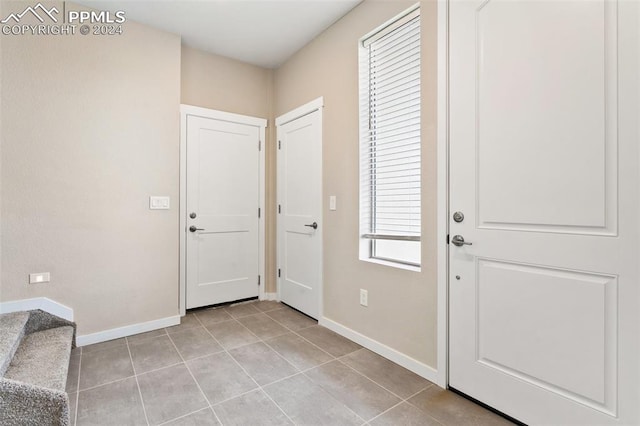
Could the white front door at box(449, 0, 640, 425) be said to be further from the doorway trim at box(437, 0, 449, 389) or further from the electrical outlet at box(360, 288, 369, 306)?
the electrical outlet at box(360, 288, 369, 306)

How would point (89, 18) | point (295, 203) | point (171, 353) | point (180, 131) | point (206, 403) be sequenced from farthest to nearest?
point (295, 203) → point (180, 131) → point (89, 18) → point (171, 353) → point (206, 403)

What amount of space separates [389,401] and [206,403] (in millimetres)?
1035

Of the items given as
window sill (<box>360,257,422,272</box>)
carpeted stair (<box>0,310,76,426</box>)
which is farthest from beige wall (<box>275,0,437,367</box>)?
carpeted stair (<box>0,310,76,426</box>)

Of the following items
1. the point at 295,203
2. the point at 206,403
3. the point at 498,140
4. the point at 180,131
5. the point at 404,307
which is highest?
the point at 180,131

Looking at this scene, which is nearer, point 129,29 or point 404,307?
point 404,307

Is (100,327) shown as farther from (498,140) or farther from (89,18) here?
(498,140)

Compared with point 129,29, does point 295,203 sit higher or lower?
lower

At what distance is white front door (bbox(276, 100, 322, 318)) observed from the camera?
302cm

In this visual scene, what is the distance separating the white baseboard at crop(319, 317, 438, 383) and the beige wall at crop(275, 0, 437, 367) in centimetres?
4

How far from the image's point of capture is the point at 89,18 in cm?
256

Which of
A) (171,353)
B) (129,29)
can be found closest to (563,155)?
(171,353)

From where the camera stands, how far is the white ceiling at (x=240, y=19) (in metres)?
2.52

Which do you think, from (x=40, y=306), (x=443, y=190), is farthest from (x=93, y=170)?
(x=443, y=190)

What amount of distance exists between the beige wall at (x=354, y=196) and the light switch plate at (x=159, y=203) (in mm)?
1483
